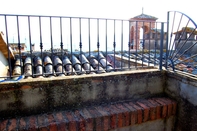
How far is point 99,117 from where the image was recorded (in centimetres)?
190

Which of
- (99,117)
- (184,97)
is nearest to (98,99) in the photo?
(99,117)

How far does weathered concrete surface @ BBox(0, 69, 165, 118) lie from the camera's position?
1.83m

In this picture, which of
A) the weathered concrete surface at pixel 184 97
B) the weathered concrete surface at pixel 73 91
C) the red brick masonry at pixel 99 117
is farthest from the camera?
the weathered concrete surface at pixel 184 97

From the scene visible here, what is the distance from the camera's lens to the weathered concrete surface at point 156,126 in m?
2.13

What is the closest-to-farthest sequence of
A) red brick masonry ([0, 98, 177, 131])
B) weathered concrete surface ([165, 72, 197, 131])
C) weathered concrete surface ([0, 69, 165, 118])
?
red brick masonry ([0, 98, 177, 131]), weathered concrete surface ([0, 69, 165, 118]), weathered concrete surface ([165, 72, 197, 131])

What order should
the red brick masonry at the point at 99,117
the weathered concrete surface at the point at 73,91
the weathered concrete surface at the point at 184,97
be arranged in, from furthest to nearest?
the weathered concrete surface at the point at 184,97 → the weathered concrete surface at the point at 73,91 → the red brick masonry at the point at 99,117

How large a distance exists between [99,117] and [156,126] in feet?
3.11

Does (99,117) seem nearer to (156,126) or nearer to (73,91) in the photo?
(73,91)

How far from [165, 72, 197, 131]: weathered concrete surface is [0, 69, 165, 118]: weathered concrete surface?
0.73 feet

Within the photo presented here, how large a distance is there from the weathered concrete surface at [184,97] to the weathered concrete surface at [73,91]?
223mm

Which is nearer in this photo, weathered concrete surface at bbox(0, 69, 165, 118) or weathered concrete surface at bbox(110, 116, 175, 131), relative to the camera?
weathered concrete surface at bbox(0, 69, 165, 118)

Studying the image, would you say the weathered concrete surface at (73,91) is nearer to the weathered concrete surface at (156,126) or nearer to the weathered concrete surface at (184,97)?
the weathered concrete surface at (184,97)

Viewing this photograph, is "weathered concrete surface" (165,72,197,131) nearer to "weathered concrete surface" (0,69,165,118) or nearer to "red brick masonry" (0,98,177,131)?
"red brick masonry" (0,98,177,131)

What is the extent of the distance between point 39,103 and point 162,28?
2.27 metres
